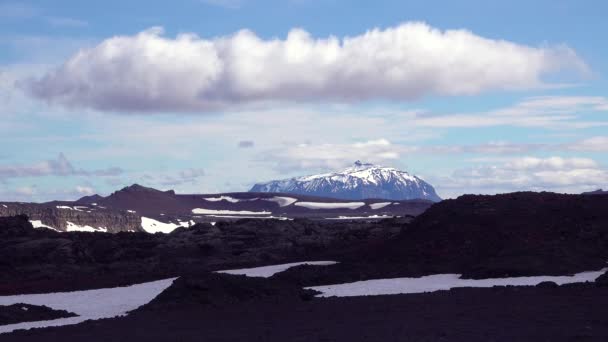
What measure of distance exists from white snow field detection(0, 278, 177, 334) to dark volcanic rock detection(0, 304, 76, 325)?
2.43 feet

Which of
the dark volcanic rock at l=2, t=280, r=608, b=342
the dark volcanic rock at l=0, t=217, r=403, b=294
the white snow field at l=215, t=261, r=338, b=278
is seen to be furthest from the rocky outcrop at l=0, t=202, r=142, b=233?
the dark volcanic rock at l=2, t=280, r=608, b=342

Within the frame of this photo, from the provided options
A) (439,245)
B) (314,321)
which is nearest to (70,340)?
(314,321)

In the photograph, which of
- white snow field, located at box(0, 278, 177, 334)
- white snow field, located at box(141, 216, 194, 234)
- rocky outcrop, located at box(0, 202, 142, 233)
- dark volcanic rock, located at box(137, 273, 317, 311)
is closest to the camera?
white snow field, located at box(0, 278, 177, 334)

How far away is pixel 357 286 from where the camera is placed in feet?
129

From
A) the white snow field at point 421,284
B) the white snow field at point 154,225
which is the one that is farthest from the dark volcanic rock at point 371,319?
the white snow field at point 154,225

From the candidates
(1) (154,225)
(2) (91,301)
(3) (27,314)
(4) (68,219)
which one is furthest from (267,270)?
(1) (154,225)

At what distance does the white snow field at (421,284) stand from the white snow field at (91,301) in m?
8.18

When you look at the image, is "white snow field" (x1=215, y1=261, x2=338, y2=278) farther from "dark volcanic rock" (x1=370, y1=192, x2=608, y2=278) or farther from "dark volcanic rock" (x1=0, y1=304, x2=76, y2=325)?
"dark volcanic rock" (x1=0, y1=304, x2=76, y2=325)

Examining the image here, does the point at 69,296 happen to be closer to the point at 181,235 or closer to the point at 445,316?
the point at 445,316

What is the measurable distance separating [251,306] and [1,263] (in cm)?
3550

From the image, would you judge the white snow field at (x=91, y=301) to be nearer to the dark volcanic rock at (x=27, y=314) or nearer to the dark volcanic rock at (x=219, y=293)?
the dark volcanic rock at (x=27, y=314)

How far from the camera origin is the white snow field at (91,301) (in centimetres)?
3244

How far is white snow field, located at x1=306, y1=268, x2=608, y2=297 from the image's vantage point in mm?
36719

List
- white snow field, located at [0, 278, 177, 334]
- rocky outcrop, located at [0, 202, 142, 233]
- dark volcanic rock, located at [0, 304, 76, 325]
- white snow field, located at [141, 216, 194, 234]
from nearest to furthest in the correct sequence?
white snow field, located at [0, 278, 177, 334] → dark volcanic rock, located at [0, 304, 76, 325] → rocky outcrop, located at [0, 202, 142, 233] → white snow field, located at [141, 216, 194, 234]
